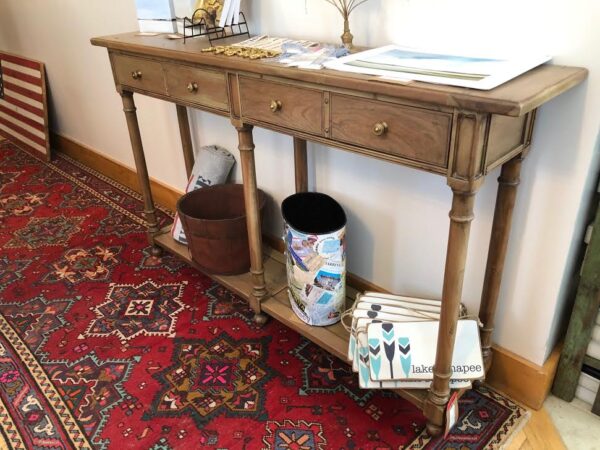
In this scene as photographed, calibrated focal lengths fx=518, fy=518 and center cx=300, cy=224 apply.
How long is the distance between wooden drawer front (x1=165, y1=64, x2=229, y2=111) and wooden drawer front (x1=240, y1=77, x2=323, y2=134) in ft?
0.33

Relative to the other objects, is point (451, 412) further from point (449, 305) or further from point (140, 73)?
point (140, 73)

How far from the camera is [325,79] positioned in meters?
1.22

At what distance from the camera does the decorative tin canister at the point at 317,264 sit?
63.7 inches

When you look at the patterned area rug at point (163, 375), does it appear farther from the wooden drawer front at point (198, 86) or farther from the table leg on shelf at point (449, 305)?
the wooden drawer front at point (198, 86)

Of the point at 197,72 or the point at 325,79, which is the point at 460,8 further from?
the point at 197,72

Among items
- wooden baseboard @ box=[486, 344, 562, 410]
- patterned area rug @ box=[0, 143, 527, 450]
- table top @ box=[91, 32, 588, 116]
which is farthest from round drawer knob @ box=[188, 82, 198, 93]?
wooden baseboard @ box=[486, 344, 562, 410]

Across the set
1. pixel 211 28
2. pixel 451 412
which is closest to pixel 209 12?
pixel 211 28

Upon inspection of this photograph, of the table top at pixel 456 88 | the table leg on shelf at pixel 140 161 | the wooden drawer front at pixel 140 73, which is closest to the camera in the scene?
the table top at pixel 456 88

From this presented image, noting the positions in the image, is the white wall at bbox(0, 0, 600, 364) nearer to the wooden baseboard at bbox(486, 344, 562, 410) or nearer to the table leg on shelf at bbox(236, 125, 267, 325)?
the wooden baseboard at bbox(486, 344, 562, 410)

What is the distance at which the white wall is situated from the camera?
3.95 ft

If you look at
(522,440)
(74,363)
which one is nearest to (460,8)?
(522,440)

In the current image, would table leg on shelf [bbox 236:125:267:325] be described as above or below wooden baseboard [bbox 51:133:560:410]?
above

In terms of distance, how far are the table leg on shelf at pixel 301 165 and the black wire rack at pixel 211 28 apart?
1.42ft

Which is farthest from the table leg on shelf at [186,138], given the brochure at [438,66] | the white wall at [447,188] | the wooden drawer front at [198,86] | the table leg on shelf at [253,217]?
Answer: the brochure at [438,66]
